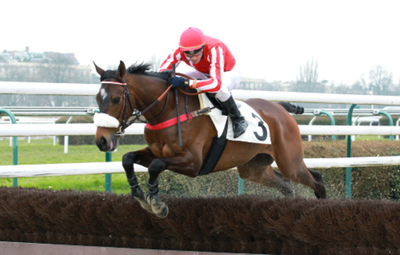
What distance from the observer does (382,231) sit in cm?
298

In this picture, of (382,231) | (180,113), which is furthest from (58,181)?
(382,231)

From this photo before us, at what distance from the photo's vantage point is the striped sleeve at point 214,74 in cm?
341

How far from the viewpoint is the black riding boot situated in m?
3.58

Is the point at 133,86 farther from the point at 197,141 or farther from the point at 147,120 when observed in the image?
the point at 197,141

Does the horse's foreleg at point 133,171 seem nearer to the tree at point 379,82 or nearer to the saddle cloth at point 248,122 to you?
the saddle cloth at point 248,122

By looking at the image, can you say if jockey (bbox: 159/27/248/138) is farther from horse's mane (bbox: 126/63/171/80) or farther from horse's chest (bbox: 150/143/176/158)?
horse's chest (bbox: 150/143/176/158)

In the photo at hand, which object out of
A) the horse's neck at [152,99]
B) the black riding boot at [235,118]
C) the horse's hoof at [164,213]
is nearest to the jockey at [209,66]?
the black riding boot at [235,118]

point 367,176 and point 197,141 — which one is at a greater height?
point 197,141

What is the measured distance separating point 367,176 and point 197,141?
2831 mm

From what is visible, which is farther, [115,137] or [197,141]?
Result: [197,141]

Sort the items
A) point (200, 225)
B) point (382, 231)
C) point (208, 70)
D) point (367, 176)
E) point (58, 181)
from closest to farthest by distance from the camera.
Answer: point (382, 231), point (200, 225), point (208, 70), point (367, 176), point (58, 181)

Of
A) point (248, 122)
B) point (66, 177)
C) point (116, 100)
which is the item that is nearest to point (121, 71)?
point (116, 100)

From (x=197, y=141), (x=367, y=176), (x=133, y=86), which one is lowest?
(x=367, y=176)

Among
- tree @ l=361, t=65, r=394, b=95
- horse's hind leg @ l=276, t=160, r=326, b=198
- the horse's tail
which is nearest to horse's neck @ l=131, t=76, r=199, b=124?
horse's hind leg @ l=276, t=160, r=326, b=198
